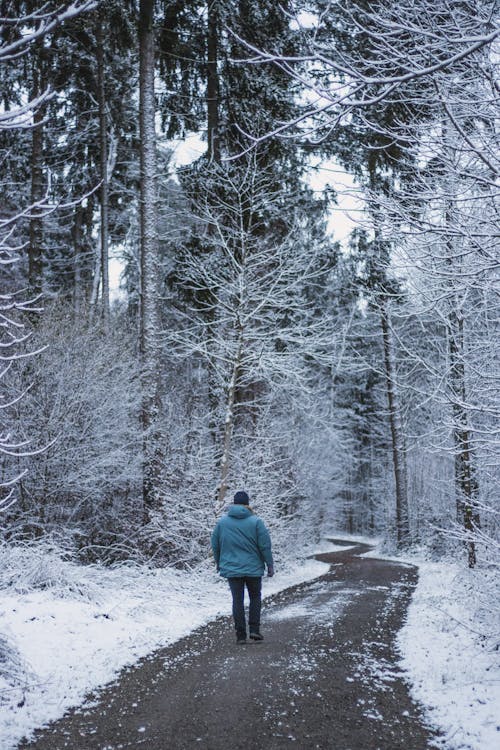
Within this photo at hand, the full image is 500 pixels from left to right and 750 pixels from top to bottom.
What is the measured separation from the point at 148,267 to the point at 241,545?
318 inches

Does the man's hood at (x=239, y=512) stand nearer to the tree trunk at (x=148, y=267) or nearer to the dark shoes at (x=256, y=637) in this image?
the dark shoes at (x=256, y=637)

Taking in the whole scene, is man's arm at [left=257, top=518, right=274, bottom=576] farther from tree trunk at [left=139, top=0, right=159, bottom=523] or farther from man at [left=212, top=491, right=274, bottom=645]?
tree trunk at [left=139, top=0, right=159, bottom=523]

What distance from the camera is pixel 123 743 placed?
4164 mm

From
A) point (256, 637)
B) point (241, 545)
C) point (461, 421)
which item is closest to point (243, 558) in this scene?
point (241, 545)

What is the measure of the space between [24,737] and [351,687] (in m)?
2.90

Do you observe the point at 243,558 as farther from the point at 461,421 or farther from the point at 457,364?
the point at 457,364

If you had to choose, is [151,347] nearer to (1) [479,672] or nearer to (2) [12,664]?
(2) [12,664]

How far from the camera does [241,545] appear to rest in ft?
24.7

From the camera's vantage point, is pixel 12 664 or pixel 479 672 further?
pixel 479 672

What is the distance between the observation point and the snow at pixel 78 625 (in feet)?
16.6

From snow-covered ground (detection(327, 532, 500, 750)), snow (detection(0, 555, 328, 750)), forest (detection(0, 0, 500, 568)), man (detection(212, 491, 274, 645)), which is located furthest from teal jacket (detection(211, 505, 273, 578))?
forest (detection(0, 0, 500, 568))

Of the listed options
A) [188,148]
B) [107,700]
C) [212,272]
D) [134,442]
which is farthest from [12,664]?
[188,148]

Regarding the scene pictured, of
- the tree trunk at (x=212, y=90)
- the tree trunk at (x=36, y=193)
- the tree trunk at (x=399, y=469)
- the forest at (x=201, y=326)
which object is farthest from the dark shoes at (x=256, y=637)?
the tree trunk at (x=399, y=469)

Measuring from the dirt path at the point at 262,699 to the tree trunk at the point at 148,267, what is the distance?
526cm
